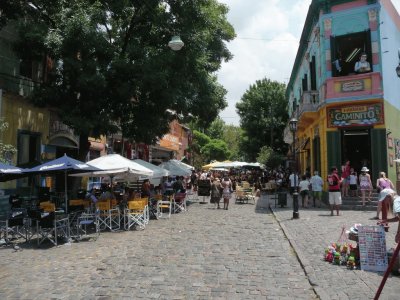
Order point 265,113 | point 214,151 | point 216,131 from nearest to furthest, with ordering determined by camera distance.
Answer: point 265,113, point 214,151, point 216,131

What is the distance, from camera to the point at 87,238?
10.3 metres

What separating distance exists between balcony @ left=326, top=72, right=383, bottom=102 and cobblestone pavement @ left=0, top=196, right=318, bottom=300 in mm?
8918

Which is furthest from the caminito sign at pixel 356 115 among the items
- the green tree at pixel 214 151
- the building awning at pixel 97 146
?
the green tree at pixel 214 151

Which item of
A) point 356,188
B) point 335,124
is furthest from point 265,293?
point 335,124

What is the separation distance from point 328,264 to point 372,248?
0.87 meters

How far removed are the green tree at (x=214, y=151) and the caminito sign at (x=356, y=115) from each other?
41.3 meters

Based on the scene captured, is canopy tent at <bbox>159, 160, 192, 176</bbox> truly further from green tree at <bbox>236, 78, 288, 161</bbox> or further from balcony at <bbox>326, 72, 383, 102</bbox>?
green tree at <bbox>236, 78, 288, 161</bbox>

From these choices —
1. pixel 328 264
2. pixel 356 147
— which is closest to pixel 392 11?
pixel 356 147

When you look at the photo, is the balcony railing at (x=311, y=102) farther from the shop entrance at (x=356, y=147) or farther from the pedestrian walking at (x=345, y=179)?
the pedestrian walking at (x=345, y=179)

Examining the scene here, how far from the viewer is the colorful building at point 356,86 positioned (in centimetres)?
1698

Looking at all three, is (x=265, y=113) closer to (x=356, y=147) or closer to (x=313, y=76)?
(x=313, y=76)

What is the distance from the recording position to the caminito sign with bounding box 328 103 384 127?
55.7 ft

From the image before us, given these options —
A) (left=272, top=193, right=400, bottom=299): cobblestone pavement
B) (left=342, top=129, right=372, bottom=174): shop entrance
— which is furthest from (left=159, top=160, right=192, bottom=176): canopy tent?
(left=342, top=129, right=372, bottom=174): shop entrance

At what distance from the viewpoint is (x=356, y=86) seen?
1720 cm
